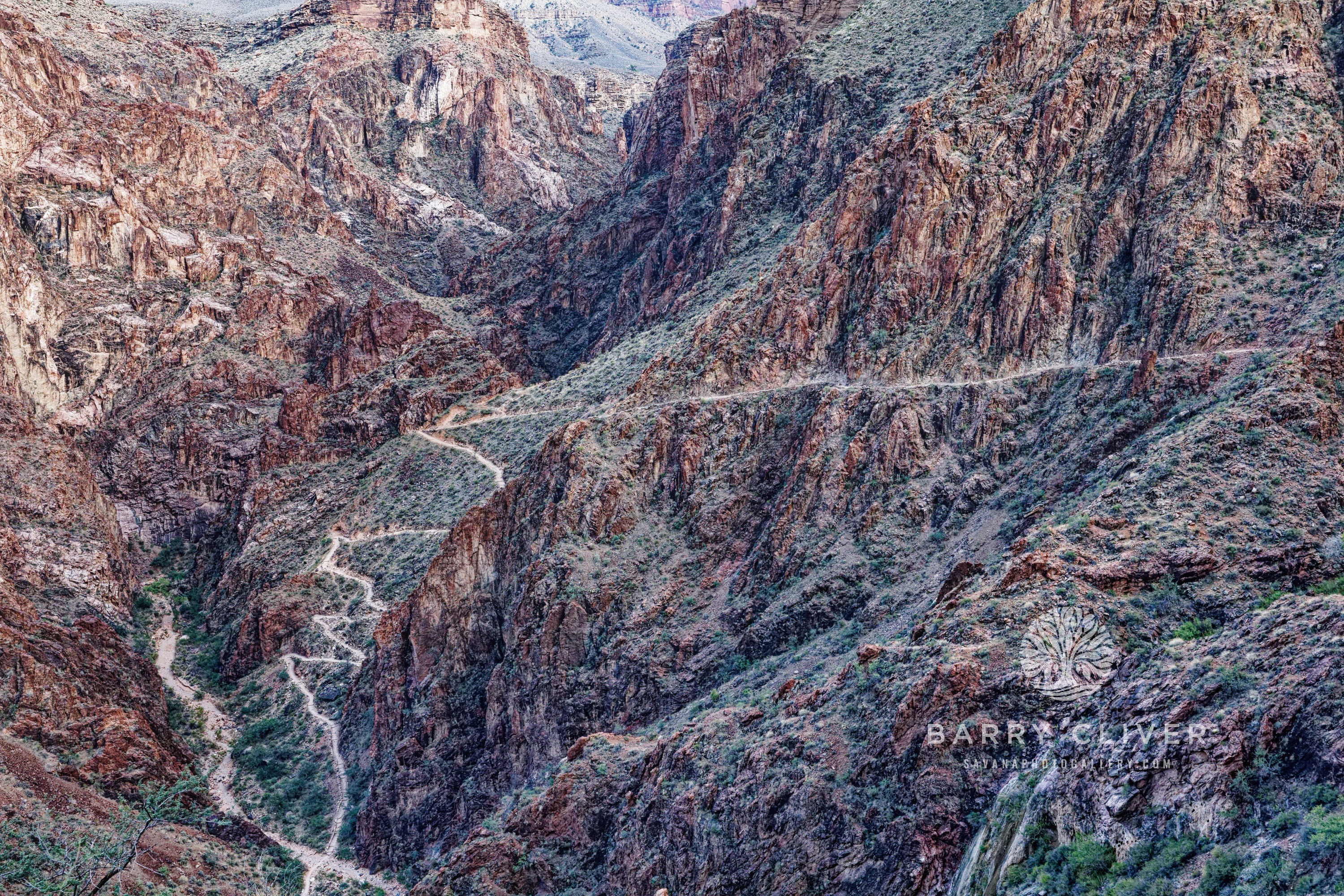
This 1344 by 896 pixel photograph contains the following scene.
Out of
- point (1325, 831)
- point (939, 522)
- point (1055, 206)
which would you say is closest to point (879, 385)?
point (939, 522)

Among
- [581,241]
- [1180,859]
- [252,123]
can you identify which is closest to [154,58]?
[252,123]

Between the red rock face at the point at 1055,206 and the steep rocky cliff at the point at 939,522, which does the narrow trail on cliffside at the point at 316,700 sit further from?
the red rock face at the point at 1055,206

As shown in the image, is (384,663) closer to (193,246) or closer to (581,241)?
(193,246)

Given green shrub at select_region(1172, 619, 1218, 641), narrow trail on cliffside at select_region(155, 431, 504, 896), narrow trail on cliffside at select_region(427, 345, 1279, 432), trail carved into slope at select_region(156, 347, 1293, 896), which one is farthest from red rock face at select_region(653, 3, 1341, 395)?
narrow trail on cliffside at select_region(155, 431, 504, 896)

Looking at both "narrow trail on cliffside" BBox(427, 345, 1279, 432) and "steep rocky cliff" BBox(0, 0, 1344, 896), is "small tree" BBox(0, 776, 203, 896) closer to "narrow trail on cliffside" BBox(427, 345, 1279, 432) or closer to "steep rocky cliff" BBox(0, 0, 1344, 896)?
"steep rocky cliff" BBox(0, 0, 1344, 896)

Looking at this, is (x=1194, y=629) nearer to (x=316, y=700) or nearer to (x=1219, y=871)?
(x=1219, y=871)

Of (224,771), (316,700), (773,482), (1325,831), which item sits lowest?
(224,771)
